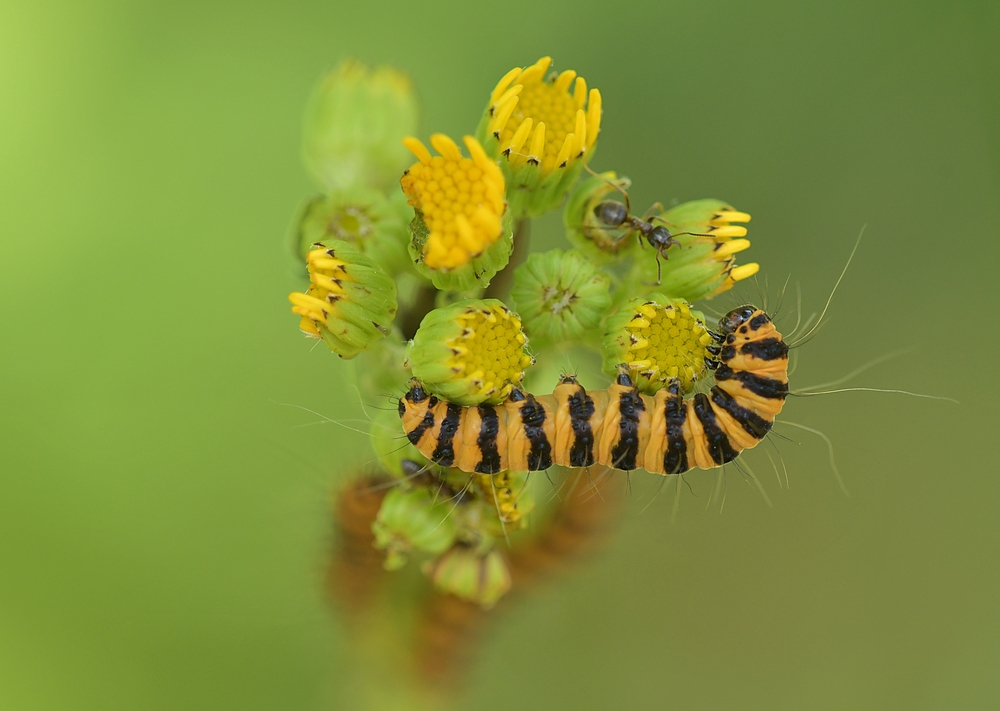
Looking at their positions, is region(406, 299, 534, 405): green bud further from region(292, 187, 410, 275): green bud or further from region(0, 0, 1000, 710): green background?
region(0, 0, 1000, 710): green background

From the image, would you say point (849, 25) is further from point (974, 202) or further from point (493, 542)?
point (493, 542)

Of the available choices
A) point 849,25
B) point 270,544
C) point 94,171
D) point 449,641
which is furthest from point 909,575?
point 94,171

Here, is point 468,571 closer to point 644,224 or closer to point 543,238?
point 644,224

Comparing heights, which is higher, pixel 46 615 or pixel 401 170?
pixel 401 170

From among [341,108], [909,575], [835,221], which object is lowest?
[909,575]

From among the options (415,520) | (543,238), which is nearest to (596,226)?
(415,520)

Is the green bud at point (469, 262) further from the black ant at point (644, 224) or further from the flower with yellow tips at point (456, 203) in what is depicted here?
the black ant at point (644, 224)

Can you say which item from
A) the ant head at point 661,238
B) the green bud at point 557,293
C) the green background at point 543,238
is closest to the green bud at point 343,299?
the green bud at point 557,293
